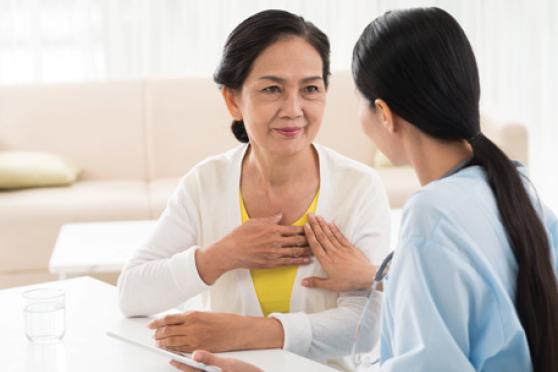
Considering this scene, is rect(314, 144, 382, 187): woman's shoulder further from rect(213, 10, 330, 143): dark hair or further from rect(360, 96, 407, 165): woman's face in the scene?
rect(360, 96, 407, 165): woman's face

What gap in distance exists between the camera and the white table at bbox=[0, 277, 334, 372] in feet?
5.25

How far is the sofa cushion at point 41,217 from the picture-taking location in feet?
12.9

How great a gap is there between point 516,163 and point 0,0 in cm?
409

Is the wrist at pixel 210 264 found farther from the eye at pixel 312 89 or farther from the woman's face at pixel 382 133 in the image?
the woman's face at pixel 382 133

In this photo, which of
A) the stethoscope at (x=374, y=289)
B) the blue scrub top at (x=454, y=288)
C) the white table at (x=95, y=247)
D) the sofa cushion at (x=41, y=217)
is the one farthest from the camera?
the sofa cushion at (x=41, y=217)

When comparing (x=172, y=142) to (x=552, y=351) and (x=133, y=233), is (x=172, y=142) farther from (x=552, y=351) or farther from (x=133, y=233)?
(x=552, y=351)

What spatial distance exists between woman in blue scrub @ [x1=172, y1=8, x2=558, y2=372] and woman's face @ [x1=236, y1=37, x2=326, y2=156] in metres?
0.54

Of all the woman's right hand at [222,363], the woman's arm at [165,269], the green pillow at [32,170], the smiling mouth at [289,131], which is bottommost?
the green pillow at [32,170]

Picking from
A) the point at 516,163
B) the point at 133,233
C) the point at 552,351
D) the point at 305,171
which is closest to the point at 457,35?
the point at 516,163

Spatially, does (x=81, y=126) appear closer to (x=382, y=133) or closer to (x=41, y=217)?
(x=41, y=217)

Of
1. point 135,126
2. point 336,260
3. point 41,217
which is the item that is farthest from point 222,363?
point 135,126

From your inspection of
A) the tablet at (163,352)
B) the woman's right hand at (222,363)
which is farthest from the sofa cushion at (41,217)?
the woman's right hand at (222,363)

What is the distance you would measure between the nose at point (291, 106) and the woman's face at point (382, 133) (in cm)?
50

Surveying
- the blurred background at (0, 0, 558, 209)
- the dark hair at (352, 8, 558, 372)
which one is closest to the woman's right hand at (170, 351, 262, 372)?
the dark hair at (352, 8, 558, 372)
